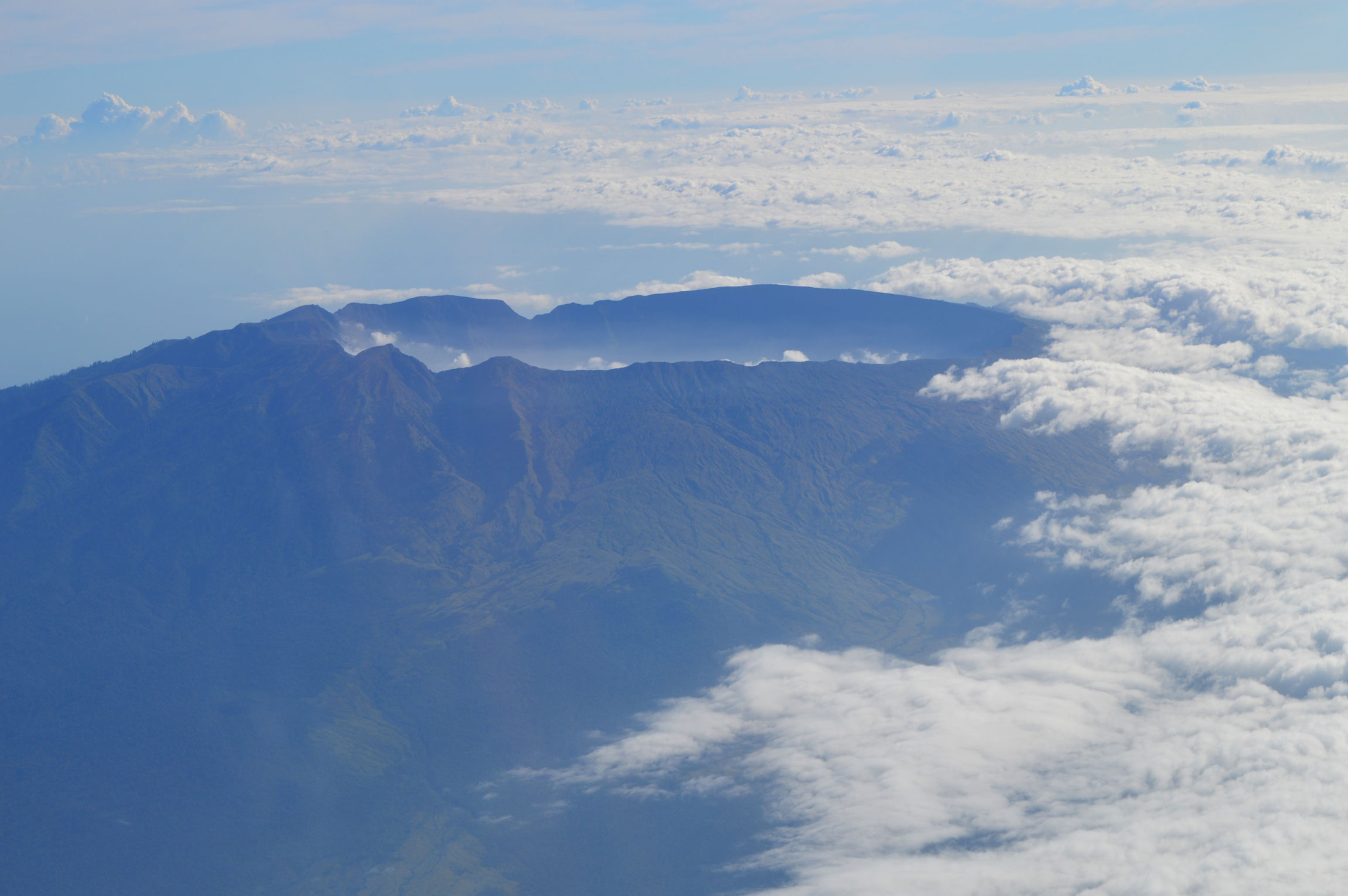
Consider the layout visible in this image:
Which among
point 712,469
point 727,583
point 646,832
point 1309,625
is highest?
point 712,469

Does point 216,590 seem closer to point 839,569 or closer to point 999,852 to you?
point 839,569

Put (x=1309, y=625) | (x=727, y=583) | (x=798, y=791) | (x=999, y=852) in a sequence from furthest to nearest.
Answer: (x=727, y=583)
(x=798, y=791)
(x=1309, y=625)
(x=999, y=852)

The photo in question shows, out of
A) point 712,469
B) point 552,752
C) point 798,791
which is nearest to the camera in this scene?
point 798,791

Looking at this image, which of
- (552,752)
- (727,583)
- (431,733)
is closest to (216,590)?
(431,733)

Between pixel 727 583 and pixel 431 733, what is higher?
pixel 727 583

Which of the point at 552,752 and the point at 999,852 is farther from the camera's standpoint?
the point at 552,752

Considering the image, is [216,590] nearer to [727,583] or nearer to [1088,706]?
[727,583]
